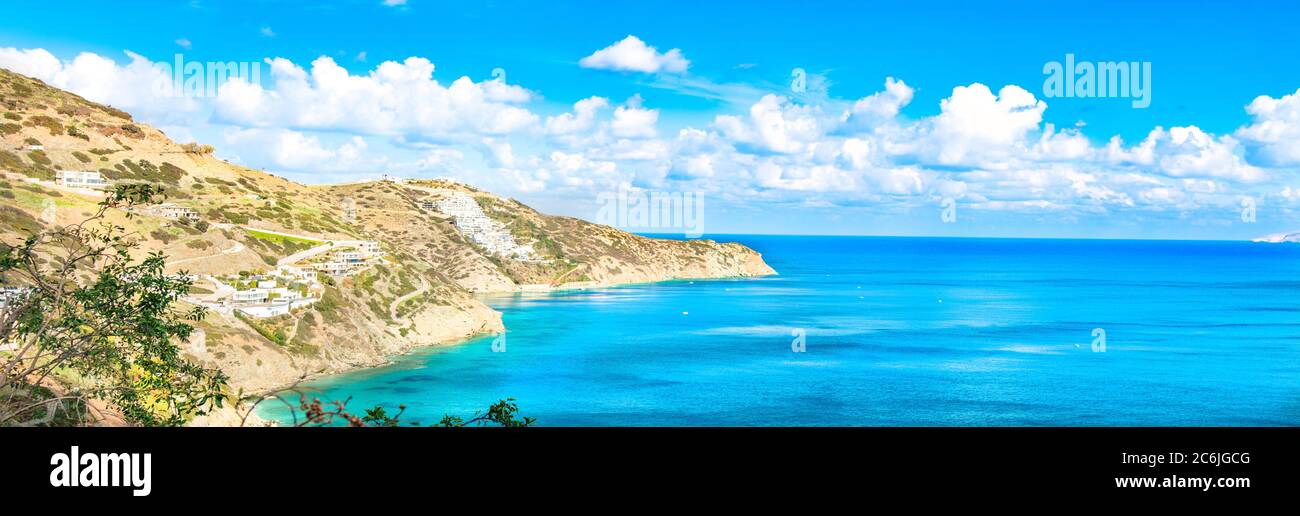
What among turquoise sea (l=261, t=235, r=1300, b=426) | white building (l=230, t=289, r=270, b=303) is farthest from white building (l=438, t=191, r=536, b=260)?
white building (l=230, t=289, r=270, b=303)

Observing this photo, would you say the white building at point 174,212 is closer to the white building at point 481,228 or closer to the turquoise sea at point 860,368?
the turquoise sea at point 860,368

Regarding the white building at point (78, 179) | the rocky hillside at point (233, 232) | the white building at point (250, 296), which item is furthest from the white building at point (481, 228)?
the white building at point (250, 296)

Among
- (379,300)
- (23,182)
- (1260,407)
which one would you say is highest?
(23,182)

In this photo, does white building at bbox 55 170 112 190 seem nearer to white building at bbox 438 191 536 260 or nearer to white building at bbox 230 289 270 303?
white building at bbox 230 289 270 303

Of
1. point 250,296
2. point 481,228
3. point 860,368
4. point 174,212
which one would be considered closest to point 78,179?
point 174,212
